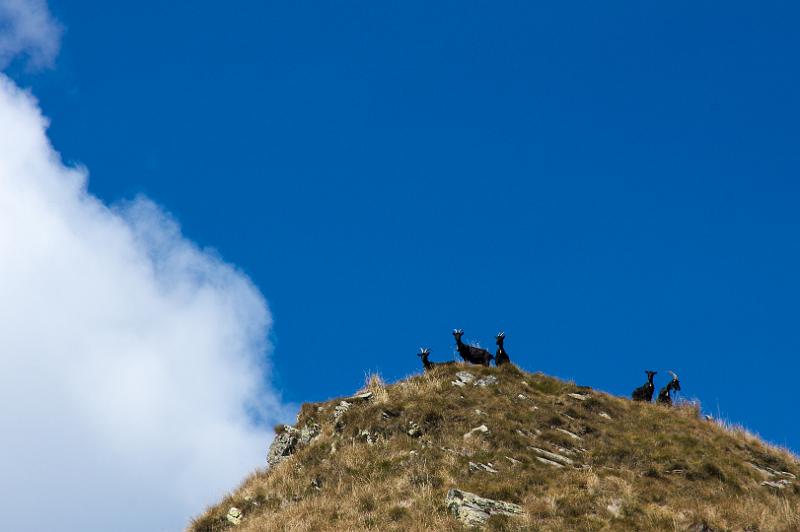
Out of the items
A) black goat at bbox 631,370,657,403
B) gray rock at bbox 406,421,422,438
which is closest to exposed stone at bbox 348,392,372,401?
gray rock at bbox 406,421,422,438

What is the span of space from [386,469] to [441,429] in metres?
3.07

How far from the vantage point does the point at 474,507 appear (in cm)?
2136

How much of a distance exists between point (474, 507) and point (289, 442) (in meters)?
10.9

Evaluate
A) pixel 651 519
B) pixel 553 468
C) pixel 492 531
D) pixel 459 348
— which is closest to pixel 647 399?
pixel 459 348

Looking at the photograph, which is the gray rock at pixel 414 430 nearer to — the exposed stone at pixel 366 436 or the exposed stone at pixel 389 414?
the exposed stone at pixel 389 414

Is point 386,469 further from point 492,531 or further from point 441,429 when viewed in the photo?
point 492,531

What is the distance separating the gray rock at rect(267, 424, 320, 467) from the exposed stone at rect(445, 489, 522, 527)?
30.2 ft

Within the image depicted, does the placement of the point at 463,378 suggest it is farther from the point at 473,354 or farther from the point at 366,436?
the point at 366,436

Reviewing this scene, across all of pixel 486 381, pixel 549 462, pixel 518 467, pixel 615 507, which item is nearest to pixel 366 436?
pixel 518 467

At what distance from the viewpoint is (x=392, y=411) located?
1136 inches

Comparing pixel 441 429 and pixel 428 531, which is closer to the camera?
pixel 428 531

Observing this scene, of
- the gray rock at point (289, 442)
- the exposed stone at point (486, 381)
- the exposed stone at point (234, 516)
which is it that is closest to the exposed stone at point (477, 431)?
the exposed stone at point (486, 381)

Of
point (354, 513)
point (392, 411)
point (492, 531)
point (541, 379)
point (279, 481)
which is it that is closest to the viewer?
point (492, 531)

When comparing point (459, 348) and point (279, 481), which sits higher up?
point (459, 348)
